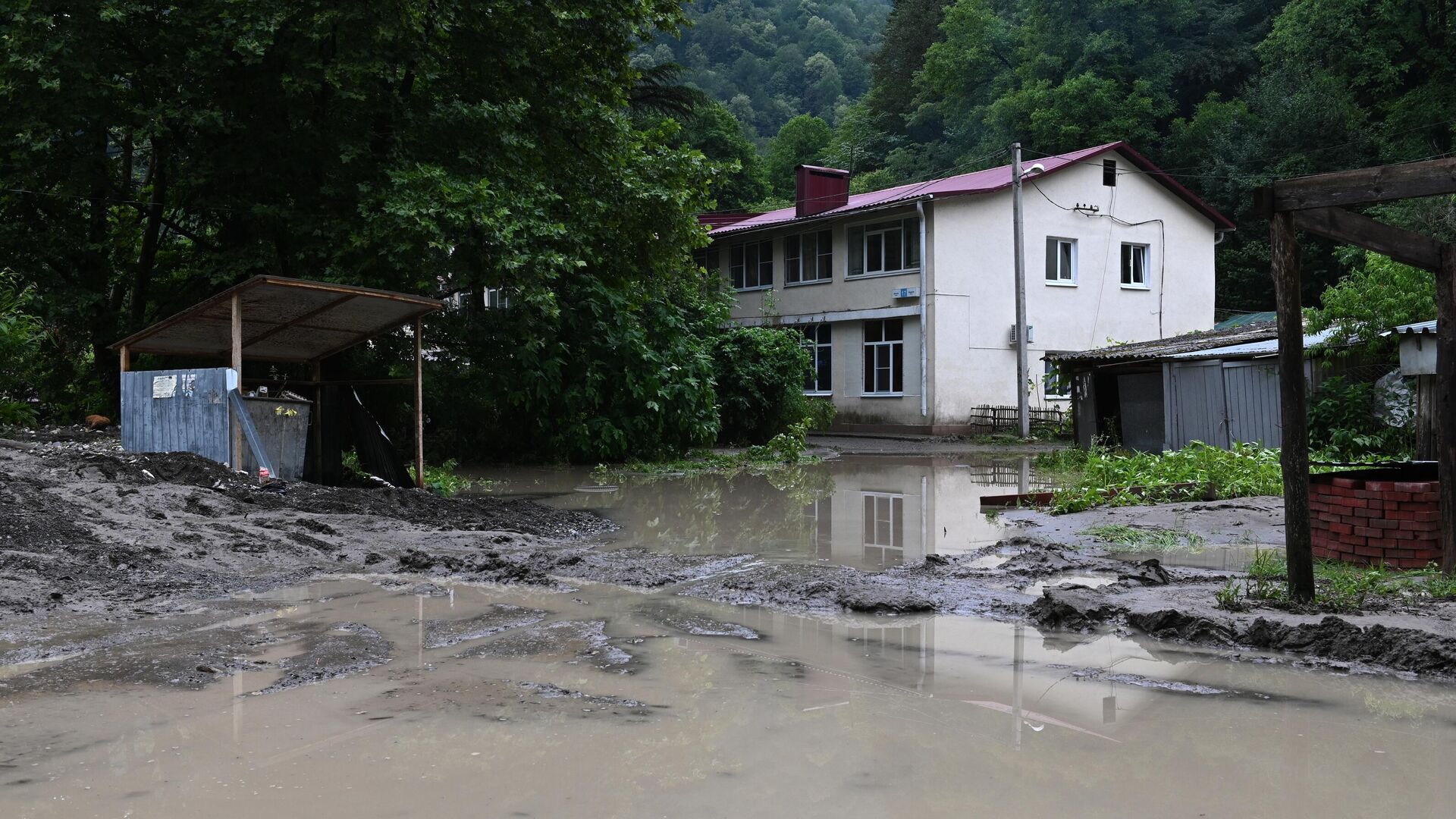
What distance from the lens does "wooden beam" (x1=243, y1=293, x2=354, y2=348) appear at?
1338cm

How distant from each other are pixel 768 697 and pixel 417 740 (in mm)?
1609

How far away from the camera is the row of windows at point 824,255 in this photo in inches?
1273

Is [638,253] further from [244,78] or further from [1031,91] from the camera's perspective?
[1031,91]

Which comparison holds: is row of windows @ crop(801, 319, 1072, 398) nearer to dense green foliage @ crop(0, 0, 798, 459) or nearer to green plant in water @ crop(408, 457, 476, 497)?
dense green foliage @ crop(0, 0, 798, 459)

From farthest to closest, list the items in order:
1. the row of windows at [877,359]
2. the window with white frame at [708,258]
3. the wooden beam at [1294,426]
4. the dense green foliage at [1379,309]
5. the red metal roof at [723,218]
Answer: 1. the red metal roof at [723,218]
2. the window with white frame at [708,258]
3. the row of windows at [877,359]
4. the dense green foliage at [1379,309]
5. the wooden beam at [1294,426]

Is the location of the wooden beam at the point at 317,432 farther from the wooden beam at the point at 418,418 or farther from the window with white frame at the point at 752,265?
the window with white frame at the point at 752,265

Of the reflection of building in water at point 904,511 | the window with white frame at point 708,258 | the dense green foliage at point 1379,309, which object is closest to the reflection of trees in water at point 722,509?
the reflection of building in water at point 904,511

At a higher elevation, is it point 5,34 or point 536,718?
point 5,34

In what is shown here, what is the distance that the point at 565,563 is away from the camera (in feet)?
29.8

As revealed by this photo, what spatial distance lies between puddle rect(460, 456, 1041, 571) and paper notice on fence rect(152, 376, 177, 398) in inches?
178

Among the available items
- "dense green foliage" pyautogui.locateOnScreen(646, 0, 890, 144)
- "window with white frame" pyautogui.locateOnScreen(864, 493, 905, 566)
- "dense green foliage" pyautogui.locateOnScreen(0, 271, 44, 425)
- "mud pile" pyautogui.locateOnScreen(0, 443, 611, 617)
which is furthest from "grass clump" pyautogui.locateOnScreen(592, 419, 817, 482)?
"dense green foliage" pyautogui.locateOnScreen(646, 0, 890, 144)

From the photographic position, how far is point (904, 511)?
1377cm

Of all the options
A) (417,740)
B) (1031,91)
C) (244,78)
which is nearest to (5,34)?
(244,78)

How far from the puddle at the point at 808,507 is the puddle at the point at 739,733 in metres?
3.58
